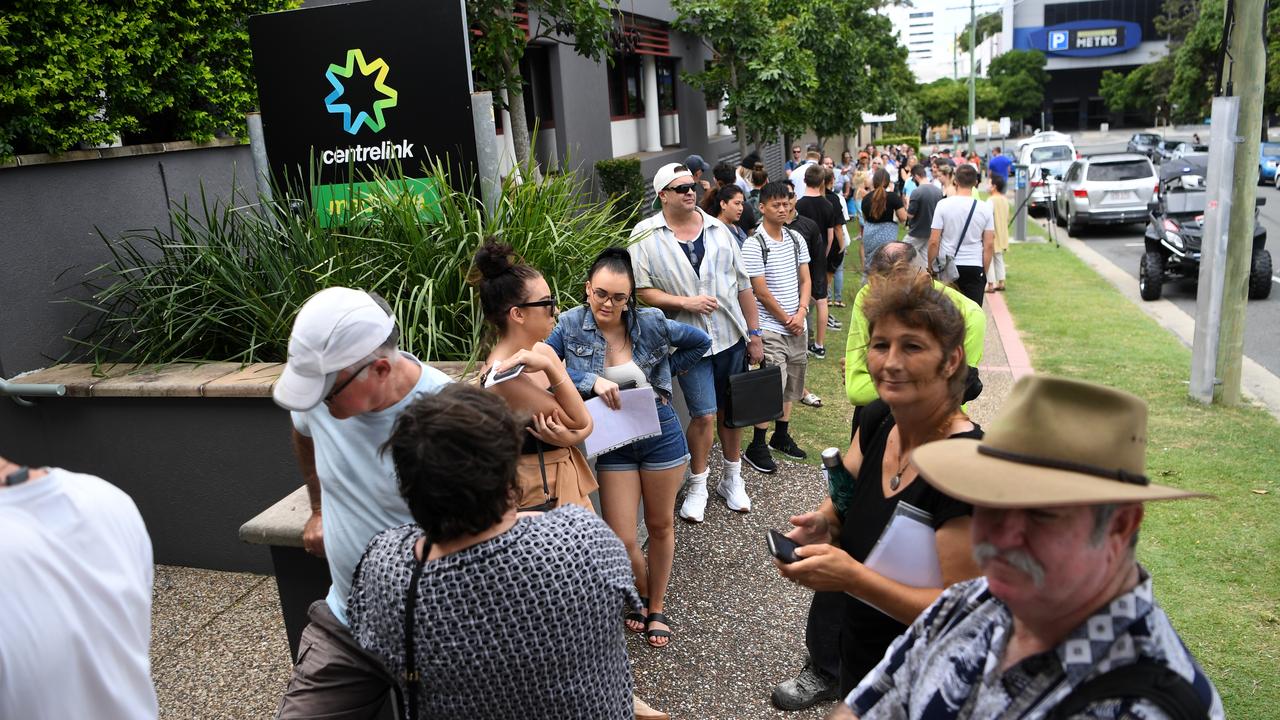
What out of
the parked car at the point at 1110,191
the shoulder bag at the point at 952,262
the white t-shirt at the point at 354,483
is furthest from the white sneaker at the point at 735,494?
the parked car at the point at 1110,191

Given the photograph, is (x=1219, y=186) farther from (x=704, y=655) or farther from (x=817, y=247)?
(x=704, y=655)

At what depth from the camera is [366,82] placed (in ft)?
21.1

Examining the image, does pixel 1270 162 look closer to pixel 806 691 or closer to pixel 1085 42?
pixel 806 691

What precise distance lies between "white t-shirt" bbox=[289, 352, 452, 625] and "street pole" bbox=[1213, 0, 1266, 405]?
7387mm

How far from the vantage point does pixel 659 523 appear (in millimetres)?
4512

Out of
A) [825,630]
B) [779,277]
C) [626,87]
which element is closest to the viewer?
[825,630]

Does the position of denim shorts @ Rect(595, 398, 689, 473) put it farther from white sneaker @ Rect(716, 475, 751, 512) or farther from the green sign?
the green sign

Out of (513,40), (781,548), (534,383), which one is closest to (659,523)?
(534,383)

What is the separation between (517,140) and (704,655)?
18.6ft

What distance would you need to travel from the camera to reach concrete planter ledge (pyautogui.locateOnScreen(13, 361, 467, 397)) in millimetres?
4906

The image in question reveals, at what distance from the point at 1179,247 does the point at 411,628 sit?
1360 cm

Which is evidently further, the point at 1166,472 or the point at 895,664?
the point at 1166,472

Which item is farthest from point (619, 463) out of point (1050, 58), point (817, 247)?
point (1050, 58)

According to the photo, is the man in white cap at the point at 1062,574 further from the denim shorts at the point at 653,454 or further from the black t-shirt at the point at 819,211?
the black t-shirt at the point at 819,211
